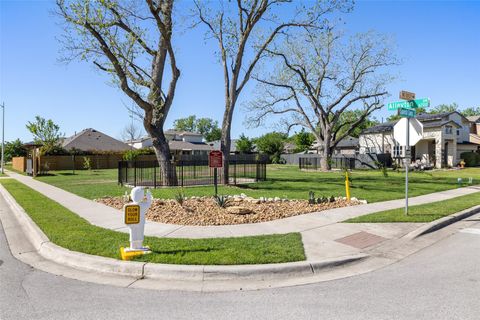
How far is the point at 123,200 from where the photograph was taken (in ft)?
38.3

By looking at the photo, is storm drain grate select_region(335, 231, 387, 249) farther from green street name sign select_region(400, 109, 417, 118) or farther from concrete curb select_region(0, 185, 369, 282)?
green street name sign select_region(400, 109, 417, 118)

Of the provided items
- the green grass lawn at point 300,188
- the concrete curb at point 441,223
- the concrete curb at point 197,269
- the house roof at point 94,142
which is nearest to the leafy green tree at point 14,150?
the house roof at point 94,142

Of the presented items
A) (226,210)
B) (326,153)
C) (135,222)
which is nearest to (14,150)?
(326,153)

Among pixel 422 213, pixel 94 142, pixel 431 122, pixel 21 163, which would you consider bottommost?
pixel 422 213

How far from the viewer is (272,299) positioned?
161 inches

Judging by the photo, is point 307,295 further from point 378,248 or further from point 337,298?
point 378,248

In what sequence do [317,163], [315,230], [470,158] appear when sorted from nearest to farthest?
1. [315,230]
2. [470,158]
3. [317,163]

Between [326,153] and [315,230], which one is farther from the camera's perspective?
[326,153]

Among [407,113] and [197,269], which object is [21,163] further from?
[407,113]

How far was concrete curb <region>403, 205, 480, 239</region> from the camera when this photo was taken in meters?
7.07

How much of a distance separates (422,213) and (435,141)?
108 ft

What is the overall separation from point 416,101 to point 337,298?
673cm

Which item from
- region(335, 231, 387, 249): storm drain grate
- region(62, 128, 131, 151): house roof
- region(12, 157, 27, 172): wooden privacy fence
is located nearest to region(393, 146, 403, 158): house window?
region(335, 231, 387, 249): storm drain grate

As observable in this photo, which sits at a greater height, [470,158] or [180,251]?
[470,158]
